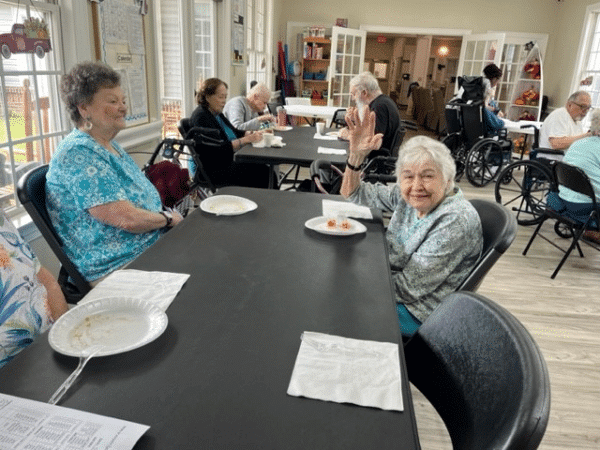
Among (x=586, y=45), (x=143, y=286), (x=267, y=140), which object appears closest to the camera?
(x=143, y=286)

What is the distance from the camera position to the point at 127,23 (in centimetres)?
285

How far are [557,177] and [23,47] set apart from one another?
3415 mm

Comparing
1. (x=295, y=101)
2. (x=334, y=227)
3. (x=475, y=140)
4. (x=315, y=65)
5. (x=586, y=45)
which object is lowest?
(x=475, y=140)

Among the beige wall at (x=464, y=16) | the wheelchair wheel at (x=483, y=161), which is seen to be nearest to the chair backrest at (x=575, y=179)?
the wheelchair wheel at (x=483, y=161)

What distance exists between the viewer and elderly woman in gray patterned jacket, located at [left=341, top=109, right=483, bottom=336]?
4.87ft

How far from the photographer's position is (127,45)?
2885mm

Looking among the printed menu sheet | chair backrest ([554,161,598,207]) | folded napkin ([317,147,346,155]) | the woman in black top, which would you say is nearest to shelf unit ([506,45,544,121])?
chair backrest ([554,161,598,207])

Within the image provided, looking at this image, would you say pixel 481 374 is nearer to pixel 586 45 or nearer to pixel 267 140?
pixel 267 140

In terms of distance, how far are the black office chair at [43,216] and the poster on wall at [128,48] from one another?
1.32 metres

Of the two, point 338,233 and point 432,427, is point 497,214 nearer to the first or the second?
point 338,233

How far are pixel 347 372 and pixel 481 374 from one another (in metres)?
0.27

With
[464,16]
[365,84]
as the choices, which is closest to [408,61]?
[464,16]

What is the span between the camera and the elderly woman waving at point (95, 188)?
160cm

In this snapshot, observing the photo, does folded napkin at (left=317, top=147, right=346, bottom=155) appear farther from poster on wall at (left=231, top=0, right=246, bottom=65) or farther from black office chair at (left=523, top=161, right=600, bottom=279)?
poster on wall at (left=231, top=0, right=246, bottom=65)
